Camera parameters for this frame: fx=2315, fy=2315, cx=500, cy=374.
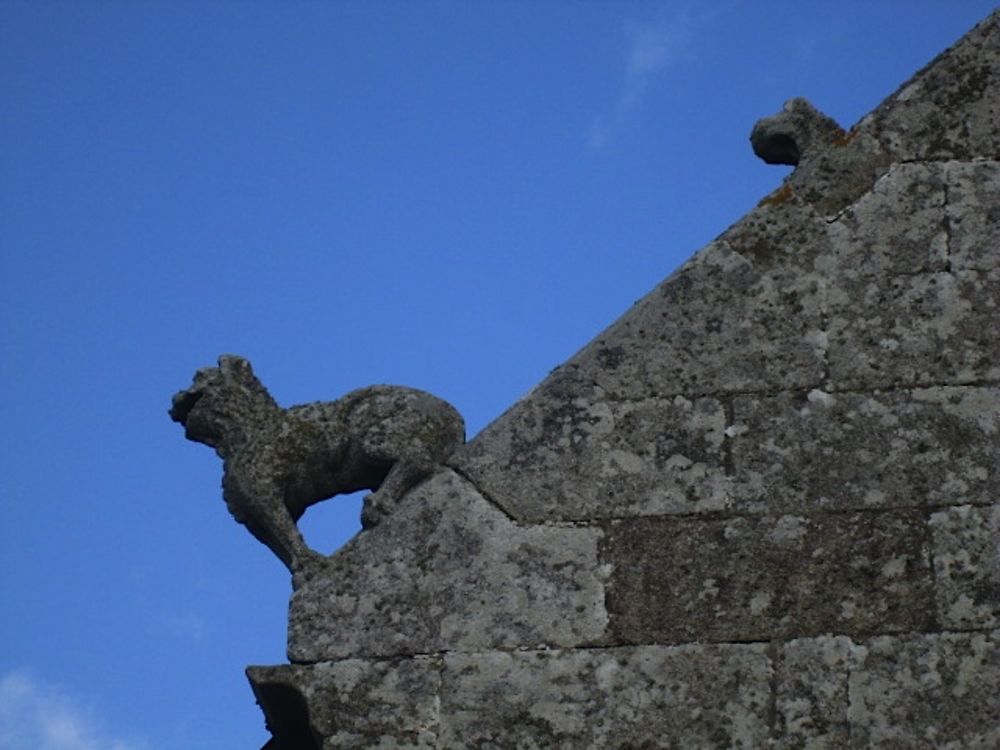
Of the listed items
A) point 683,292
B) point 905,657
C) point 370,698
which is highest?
point 683,292

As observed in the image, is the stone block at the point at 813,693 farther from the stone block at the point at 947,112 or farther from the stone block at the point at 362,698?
the stone block at the point at 947,112

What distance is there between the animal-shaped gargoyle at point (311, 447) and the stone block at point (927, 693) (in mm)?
1700

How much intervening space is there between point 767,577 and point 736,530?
0.20 meters

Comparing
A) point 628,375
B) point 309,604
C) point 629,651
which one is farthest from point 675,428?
point 309,604

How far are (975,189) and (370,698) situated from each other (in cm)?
285

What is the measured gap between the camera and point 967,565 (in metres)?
7.66

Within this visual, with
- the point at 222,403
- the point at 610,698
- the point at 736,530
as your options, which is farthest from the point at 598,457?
the point at 222,403

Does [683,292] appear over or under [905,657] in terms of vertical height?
over

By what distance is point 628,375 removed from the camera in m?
8.12

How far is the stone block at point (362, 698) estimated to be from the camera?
762 cm

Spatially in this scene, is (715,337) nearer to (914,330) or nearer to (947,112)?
(914,330)

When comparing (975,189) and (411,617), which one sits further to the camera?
(975,189)

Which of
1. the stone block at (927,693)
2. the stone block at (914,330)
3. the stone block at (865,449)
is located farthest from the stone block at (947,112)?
the stone block at (927,693)

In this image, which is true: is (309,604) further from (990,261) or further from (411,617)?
(990,261)
